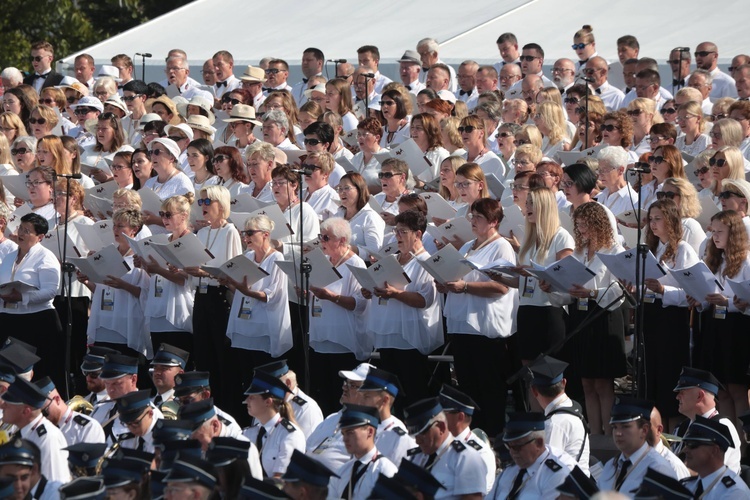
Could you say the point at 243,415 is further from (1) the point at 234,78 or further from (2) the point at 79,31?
(2) the point at 79,31

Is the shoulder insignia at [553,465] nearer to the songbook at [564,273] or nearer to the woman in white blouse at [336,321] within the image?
the songbook at [564,273]

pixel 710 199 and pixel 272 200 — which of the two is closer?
pixel 710 199

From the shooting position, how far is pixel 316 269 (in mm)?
Result: 12219

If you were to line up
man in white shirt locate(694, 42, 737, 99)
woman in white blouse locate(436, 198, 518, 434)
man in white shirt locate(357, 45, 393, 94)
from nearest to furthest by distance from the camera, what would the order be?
woman in white blouse locate(436, 198, 518, 434), man in white shirt locate(694, 42, 737, 99), man in white shirt locate(357, 45, 393, 94)

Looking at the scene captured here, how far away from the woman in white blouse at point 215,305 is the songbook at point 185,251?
0.17 metres

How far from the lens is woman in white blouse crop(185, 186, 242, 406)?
1305cm

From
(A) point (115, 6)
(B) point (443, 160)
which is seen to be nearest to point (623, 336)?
(B) point (443, 160)

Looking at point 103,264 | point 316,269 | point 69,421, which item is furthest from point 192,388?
point 103,264

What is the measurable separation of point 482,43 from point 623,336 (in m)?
9.95

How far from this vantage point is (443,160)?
13.9 meters

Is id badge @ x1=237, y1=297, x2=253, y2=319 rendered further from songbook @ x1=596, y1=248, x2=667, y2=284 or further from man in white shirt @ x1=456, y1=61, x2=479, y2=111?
man in white shirt @ x1=456, y1=61, x2=479, y2=111

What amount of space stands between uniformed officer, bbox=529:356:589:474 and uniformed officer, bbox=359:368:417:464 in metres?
0.91

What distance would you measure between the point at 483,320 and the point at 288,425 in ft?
7.50

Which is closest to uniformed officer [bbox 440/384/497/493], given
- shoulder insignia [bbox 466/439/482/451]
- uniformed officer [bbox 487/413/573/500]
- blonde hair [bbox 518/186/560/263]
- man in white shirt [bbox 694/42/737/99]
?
shoulder insignia [bbox 466/439/482/451]
